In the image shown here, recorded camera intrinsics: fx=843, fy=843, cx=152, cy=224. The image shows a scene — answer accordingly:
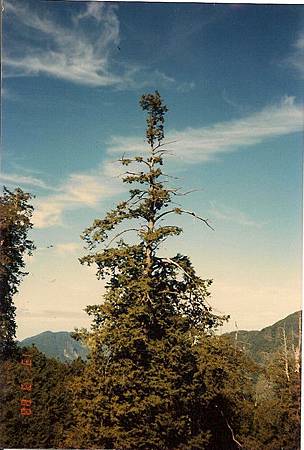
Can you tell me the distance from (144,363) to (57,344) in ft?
1.44

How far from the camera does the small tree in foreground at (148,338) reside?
4117 mm

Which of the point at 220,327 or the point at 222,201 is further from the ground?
the point at 222,201

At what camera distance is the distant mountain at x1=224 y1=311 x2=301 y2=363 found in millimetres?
4102

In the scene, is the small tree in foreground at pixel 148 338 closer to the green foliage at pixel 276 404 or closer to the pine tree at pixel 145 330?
the pine tree at pixel 145 330

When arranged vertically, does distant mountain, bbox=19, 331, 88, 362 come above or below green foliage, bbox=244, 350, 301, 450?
above

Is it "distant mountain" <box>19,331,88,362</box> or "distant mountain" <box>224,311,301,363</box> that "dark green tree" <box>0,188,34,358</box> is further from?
"distant mountain" <box>224,311,301,363</box>

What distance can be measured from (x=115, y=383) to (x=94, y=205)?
2.88 ft

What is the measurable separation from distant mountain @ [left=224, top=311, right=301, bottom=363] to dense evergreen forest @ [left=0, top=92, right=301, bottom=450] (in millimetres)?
23

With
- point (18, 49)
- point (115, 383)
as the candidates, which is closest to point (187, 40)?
point (18, 49)

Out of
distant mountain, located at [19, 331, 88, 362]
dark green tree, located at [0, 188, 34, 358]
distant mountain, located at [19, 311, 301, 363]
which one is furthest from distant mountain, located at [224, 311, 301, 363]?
A: dark green tree, located at [0, 188, 34, 358]

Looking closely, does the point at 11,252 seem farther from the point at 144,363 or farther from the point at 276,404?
the point at 276,404

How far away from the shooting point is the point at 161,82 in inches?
160

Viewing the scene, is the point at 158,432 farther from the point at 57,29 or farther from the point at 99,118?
the point at 57,29

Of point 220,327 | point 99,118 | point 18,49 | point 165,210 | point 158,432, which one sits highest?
point 18,49
